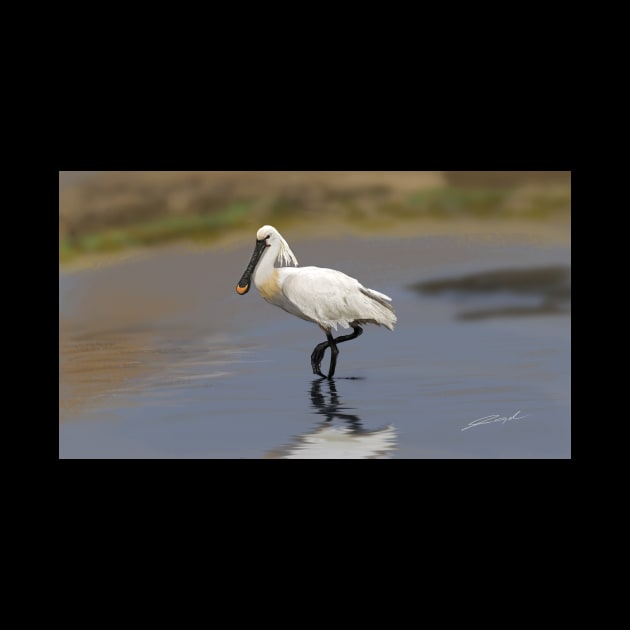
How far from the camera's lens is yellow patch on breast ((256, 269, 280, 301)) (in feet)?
34.1

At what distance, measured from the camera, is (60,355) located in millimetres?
9977

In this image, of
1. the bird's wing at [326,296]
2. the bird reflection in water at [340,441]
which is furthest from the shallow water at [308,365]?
the bird's wing at [326,296]

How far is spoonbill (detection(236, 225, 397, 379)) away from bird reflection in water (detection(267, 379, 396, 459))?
25.9 inches

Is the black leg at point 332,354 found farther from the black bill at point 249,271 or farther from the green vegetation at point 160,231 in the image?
the green vegetation at point 160,231

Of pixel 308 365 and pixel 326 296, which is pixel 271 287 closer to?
pixel 326 296

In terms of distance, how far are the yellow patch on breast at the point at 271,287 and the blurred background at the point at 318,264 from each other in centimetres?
A: 8

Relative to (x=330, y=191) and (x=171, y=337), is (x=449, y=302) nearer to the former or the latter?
(x=330, y=191)

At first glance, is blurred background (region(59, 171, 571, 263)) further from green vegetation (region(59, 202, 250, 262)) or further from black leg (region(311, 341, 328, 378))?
black leg (region(311, 341, 328, 378))

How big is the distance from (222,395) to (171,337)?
609 mm

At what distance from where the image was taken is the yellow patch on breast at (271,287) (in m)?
10.4

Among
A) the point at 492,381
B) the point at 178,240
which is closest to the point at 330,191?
the point at 178,240

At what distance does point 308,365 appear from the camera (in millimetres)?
10227
